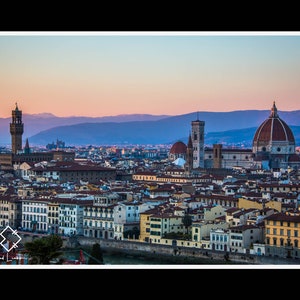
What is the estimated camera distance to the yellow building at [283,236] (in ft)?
33.1

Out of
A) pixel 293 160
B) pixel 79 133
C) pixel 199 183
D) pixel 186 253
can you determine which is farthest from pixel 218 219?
pixel 79 133

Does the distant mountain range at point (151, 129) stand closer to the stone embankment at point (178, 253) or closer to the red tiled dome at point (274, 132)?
the red tiled dome at point (274, 132)

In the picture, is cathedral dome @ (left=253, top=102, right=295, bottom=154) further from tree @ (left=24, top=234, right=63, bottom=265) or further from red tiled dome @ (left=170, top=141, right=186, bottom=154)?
tree @ (left=24, top=234, right=63, bottom=265)

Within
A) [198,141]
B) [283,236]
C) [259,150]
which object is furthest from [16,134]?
[283,236]

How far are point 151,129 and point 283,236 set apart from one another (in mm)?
29435

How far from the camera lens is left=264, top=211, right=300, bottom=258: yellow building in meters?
10.1

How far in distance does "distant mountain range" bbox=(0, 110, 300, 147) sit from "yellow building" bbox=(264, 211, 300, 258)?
45.0ft

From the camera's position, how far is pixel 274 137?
94.1 feet

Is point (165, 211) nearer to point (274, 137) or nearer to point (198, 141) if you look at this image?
point (198, 141)

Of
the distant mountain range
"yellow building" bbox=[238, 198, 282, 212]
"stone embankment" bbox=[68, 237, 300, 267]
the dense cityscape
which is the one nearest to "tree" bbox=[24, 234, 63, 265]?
"stone embankment" bbox=[68, 237, 300, 267]

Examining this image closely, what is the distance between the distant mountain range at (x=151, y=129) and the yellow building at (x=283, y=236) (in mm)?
13708
